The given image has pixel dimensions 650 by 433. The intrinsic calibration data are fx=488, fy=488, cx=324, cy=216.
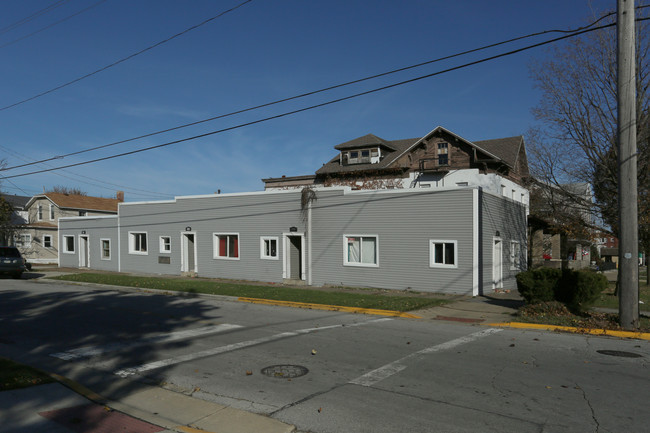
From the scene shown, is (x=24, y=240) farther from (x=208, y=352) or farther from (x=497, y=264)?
(x=208, y=352)

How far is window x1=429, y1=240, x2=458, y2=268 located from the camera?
65.0ft

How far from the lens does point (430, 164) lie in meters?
40.8

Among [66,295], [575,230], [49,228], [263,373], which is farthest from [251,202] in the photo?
[49,228]

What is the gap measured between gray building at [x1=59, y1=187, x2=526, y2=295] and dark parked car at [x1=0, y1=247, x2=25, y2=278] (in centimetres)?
635

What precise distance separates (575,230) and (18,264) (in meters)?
30.8

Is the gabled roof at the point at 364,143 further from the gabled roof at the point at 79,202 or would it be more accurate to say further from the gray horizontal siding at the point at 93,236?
the gabled roof at the point at 79,202

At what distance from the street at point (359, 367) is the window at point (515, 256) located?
42.0ft

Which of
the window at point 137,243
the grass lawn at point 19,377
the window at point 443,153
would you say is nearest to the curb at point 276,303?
the window at point 137,243

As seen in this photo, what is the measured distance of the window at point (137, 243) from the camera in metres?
31.2

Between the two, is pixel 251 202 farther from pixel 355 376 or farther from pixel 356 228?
pixel 355 376

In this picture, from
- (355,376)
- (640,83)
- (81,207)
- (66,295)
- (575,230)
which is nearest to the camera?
(355,376)

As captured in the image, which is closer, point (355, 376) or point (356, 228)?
point (355, 376)

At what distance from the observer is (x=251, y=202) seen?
25.4 m

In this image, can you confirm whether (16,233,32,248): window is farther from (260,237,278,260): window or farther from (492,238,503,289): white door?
(492,238,503,289): white door
